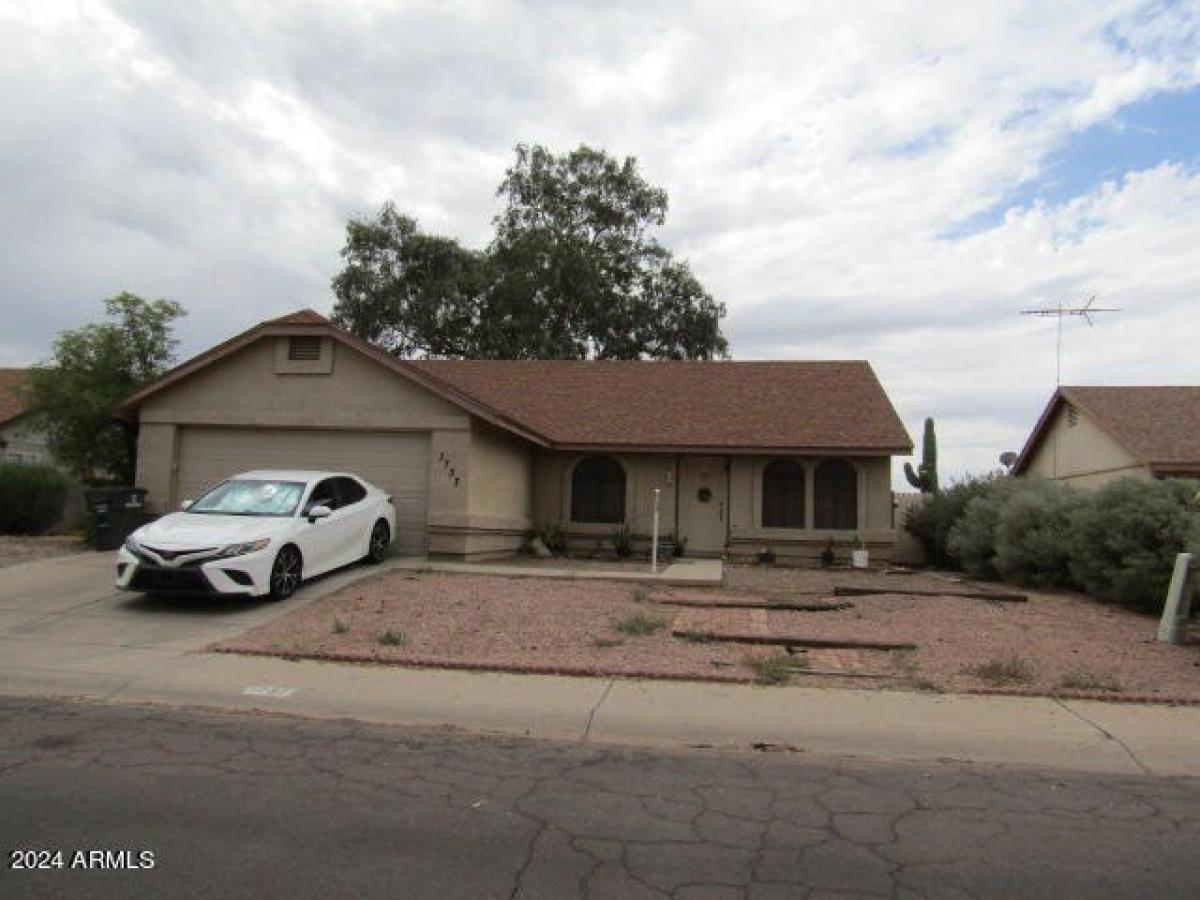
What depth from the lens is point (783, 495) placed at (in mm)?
19641

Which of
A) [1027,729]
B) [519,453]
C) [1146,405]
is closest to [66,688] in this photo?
[1027,729]

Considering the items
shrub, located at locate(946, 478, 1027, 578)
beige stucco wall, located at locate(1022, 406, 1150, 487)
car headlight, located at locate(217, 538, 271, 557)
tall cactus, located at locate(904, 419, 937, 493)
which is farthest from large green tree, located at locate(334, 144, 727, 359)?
car headlight, located at locate(217, 538, 271, 557)

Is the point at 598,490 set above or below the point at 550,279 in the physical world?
below

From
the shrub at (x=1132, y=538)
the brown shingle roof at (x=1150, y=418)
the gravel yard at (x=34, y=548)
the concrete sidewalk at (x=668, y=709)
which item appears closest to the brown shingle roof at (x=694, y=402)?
the brown shingle roof at (x=1150, y=418)

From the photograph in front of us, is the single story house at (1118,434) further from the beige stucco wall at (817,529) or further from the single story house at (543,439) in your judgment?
the single story house at (543,439)

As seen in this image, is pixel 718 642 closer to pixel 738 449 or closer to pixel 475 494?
pixel 475 494

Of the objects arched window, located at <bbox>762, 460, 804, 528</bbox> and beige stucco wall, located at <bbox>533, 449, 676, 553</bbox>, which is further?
beige stucco wall, located at <bbox>533, 449, 676, 553</bbox>

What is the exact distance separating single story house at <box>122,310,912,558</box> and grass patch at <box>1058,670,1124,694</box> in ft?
31.3

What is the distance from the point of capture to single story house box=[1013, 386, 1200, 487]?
1870 cm

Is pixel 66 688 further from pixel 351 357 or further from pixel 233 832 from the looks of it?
pixel 351 357

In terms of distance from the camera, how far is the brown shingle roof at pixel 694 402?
1937cm

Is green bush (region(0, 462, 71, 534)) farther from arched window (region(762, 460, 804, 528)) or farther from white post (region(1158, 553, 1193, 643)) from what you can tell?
white post (region(1158, 553, 1193, 643))

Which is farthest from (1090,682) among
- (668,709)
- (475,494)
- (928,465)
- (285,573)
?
(928,465)

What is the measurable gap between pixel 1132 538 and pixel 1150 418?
9.87 meters
